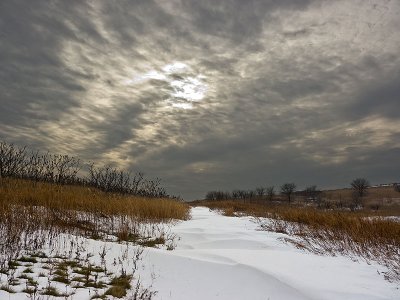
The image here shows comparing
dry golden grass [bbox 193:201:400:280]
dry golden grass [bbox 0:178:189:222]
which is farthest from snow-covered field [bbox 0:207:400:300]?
dry golden grass [bbox 0:178:189:222]

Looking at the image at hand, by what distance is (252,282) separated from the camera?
5.07m

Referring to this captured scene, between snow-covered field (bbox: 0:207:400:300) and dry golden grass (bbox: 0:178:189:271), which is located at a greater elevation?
dry golden grass (bbox: 0:178:189:271)

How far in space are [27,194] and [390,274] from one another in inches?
348

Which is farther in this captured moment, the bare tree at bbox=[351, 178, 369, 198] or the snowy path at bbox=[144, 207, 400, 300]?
the bare tree at bbox=[351, 178, 369, 198]

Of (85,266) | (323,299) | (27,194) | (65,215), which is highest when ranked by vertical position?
(27,194)

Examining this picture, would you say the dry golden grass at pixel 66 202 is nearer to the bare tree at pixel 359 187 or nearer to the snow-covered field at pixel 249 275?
the snow-covered field at pixel 249 275

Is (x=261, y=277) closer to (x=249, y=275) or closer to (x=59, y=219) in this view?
(x=249, y=275)

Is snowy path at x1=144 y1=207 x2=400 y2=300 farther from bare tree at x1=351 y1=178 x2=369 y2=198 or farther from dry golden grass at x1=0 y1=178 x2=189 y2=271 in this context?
bare tree at x1=351 y1=178 x2=369 y2=198

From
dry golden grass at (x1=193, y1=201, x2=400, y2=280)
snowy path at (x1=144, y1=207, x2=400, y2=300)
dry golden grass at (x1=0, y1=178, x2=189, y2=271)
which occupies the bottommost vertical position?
snowy path at (x1=144, y1=207, x2=400, y2=300)

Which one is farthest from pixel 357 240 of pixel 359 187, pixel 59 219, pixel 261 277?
pixel 359 187

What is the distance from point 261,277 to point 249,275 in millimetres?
198

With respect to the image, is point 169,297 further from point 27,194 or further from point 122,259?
point 27,194

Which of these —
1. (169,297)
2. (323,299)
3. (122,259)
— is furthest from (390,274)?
(122,259)

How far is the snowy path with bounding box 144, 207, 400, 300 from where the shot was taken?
4660mm
